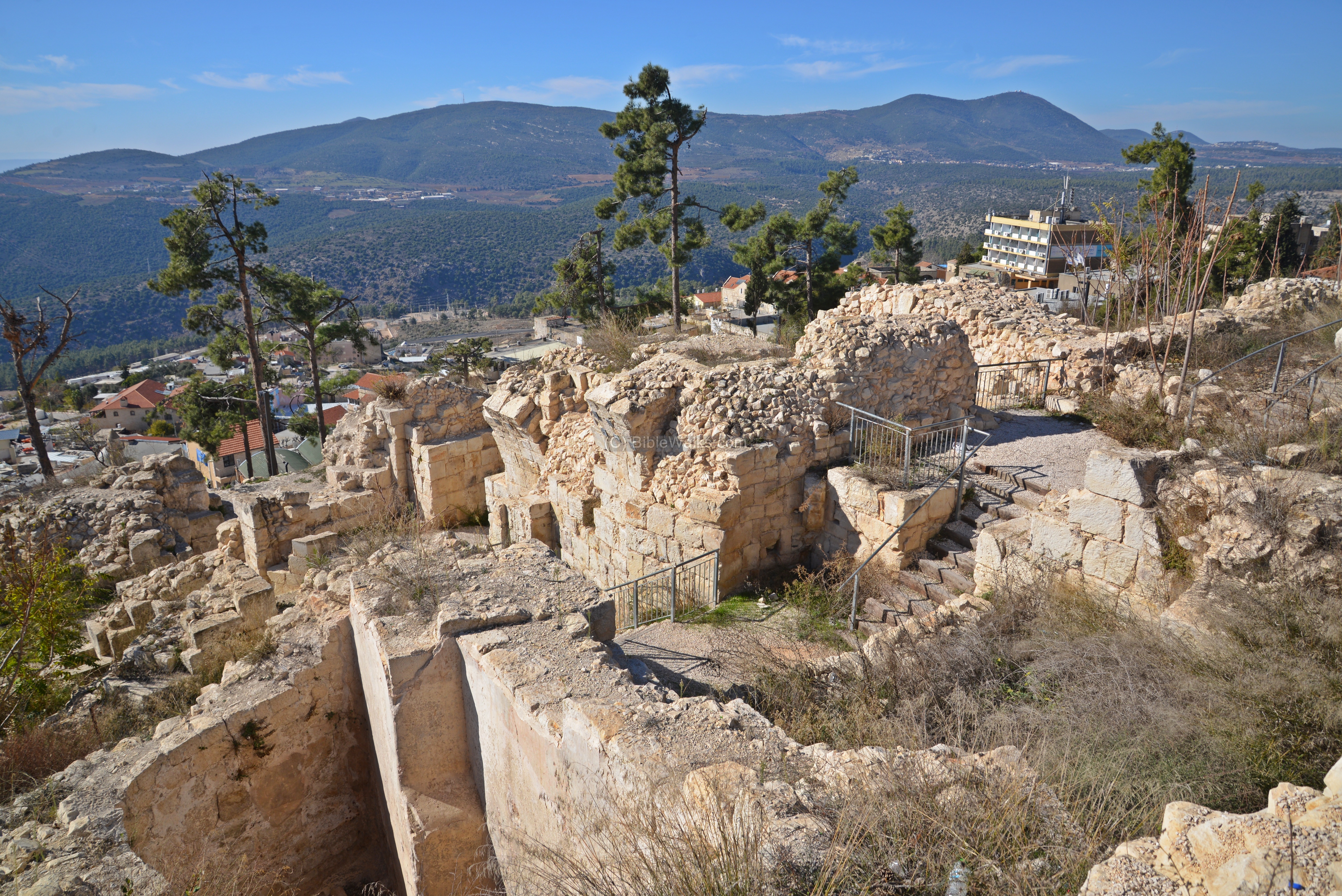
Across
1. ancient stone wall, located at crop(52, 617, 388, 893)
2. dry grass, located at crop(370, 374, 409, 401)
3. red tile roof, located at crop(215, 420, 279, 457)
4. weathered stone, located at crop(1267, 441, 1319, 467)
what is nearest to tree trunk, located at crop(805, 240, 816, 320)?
dry grass, located at crop(370, 374, 409, 401)

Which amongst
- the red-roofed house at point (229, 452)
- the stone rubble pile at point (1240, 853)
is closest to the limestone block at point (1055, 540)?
the stone rubble pile at point (1240, 853)

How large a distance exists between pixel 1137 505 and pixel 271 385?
84.9 feet

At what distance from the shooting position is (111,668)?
23.4 ft

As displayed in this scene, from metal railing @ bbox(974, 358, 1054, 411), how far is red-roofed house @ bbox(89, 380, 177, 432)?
52.2 m

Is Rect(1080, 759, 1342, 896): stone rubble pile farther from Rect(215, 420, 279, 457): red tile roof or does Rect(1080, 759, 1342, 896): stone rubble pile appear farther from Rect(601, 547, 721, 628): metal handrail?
Rect(215, 420, 279, 457): red tile roof

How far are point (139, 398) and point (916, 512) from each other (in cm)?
6029

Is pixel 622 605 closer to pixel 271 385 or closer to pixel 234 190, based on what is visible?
pixel 234 190

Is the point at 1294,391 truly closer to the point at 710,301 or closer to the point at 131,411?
the point at 710,301

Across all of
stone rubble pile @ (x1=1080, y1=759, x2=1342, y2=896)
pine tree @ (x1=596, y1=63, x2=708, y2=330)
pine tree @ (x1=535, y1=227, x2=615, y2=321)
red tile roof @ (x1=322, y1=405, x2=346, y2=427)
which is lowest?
red tile roof @ (x1=322, y1=405, x2=346, y2=427)

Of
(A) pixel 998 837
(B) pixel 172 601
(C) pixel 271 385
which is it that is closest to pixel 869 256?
(C) pixel 271 385

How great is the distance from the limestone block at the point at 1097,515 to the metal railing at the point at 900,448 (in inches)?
59.1

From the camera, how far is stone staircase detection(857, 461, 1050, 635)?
7223 millimetres

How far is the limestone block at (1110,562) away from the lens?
20.3 ft

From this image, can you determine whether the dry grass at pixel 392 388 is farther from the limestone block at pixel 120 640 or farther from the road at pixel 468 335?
the road at pixel 468 335
